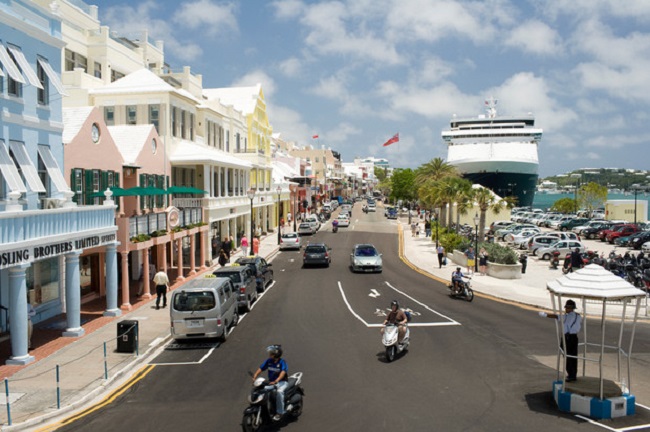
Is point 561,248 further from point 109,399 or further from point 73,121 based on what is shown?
point 109,399

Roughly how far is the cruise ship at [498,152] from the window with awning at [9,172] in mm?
78274

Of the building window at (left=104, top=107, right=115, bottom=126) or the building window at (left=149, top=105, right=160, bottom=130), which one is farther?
the building window at (left=104, top=107, right=115, bottom=126)

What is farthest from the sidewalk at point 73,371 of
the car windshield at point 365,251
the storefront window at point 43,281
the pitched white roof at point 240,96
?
the pitched white roof at point 240,96

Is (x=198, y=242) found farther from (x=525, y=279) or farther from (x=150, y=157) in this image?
(x=525, y=279)

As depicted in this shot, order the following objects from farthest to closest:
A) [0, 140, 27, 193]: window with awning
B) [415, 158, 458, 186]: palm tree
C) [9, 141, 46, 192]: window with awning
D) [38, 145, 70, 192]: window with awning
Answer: [415, 158, 458, 186]: palm tree → [38, 145, 70, 192]: window with awning → [9, 141, 46, 192]: window with awning → [0, 140, 27, 193]: window with awning

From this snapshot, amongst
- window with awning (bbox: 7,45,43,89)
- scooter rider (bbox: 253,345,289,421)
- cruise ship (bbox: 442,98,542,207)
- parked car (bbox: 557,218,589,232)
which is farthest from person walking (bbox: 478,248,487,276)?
cruise ship (bbox: 442,98,542,207)

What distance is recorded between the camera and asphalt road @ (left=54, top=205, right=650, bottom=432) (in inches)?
414

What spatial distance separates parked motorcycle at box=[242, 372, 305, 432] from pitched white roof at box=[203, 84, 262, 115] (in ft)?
142

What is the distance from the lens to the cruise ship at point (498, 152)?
8706 centimetres

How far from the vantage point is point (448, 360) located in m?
14.6

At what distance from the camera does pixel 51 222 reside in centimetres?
1611

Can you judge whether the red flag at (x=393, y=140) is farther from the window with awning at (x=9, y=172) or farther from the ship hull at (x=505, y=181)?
the window with awning at (x=9, y=172)

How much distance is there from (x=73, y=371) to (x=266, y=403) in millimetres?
6686

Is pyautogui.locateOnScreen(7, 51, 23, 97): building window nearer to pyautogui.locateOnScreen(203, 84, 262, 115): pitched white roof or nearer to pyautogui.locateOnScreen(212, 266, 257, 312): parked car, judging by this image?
pyautogui.locateOnScreen(212, 266, 257, 312): parked car
